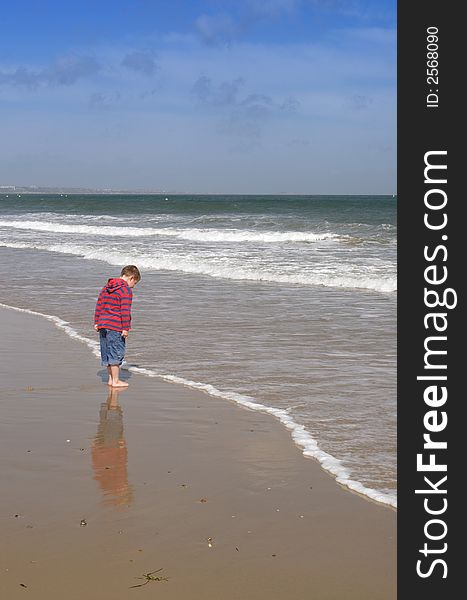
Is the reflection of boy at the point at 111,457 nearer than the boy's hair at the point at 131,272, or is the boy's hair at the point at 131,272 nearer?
the reflection of boy at the point at 111,457

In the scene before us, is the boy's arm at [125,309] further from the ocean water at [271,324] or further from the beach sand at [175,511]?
the beach sand at [175,511]

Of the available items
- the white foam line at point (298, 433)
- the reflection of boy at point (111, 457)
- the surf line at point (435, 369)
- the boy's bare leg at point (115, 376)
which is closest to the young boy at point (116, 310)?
the boy's bare leg at point (115, 376)

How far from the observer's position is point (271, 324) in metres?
11.8

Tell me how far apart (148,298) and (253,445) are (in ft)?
29.6

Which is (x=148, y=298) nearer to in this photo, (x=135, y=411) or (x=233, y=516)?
(x=135, y=411)

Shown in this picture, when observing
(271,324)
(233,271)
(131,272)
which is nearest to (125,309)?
(131,272)

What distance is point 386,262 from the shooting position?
70.8 feet

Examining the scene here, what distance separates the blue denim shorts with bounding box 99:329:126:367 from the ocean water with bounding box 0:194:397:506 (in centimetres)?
57

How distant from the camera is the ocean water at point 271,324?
6684 millimetres

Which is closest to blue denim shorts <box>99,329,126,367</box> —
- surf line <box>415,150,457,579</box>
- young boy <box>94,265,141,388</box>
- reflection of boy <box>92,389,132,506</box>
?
young boy <box>94,265,141,388</box>

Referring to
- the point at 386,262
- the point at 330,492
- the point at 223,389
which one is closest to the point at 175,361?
the point at 223,389

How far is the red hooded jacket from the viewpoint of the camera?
853cm

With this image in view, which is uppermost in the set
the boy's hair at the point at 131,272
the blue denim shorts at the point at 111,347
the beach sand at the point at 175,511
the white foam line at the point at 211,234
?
the white foam line at the point at 211,234

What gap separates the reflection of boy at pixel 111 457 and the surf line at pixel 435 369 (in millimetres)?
1771
